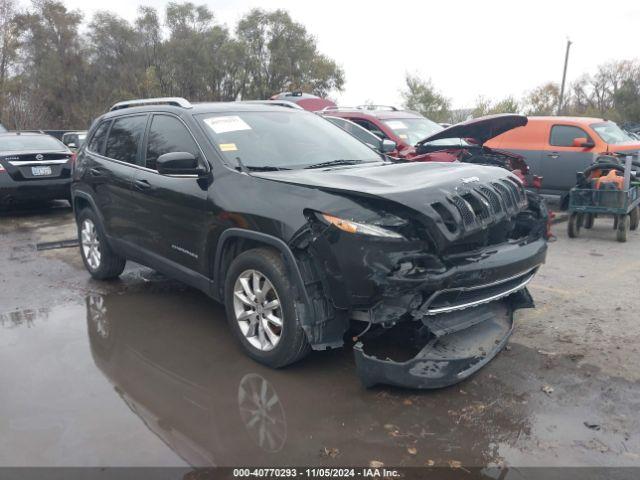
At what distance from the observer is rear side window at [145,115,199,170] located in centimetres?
454

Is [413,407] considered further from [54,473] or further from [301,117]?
[301,117]

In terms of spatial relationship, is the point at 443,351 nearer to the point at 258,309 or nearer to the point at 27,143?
the point at 258,309

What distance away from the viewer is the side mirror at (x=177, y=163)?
4.08 m

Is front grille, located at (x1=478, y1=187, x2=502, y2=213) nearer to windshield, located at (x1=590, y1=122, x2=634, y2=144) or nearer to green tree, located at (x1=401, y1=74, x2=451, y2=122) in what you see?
windshield, located at (x1=590, y1=122, x2=634, y2=144)

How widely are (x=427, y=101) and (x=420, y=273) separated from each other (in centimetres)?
3145

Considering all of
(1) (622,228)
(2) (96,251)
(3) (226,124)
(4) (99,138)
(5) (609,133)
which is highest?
(3) (226,124)

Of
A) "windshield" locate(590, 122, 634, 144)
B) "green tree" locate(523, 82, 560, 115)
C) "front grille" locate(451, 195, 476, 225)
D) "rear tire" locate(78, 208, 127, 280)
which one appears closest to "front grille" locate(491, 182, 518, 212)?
"front grille" locate(451, 195, 476, 225)

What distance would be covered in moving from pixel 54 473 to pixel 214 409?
93 cm

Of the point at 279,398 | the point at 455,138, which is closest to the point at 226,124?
the point at 279,398


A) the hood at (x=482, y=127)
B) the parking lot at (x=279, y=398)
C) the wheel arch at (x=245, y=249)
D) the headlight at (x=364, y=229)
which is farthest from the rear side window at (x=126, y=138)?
the hood at (x=482, y=127)

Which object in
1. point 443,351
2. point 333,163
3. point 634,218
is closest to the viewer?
point 443,351

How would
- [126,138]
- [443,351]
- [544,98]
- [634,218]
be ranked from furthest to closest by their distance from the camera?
[544,98], [634,218], [126,138], [443,351]

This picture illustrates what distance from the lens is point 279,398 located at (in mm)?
3555

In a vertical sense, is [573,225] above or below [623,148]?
below
